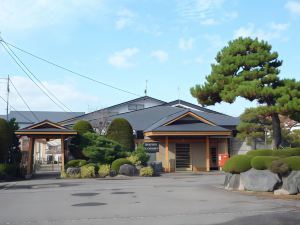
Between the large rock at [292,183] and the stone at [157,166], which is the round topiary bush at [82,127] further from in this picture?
the large rock at [292,183]

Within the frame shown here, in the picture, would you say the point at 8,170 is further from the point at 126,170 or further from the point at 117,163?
the point at 126,170

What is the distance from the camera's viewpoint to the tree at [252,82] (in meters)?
18.1

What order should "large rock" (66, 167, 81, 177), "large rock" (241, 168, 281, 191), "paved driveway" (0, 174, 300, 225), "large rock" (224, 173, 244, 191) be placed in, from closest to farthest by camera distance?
"paved driveway" (0, 174, 300, 225), "large rock" (241, 168, 281, 191), "large rock" (224, 173, 244, 191), "large rock" (66, 167, 81, 177)

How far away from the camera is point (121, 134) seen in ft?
111

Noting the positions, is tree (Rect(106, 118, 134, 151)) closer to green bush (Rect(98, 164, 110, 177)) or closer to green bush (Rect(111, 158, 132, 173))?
green bush (Rect(111, 158, 132, 173))

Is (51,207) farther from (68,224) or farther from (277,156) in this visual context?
(277,156)

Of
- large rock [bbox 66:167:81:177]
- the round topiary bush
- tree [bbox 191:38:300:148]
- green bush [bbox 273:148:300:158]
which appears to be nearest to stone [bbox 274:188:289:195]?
green bush [bbox 273:148:300:158]

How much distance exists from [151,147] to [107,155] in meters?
5.19

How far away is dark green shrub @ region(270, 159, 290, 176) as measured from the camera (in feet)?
54.4

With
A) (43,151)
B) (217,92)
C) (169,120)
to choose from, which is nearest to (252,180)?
(217,92)

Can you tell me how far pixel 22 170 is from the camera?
29.9m

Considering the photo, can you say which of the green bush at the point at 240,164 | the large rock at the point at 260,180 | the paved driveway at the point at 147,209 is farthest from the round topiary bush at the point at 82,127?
the large rock at the point at 260,180

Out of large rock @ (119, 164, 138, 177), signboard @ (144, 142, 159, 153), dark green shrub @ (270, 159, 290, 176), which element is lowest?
large rock @ (119, 164, 138, 177)

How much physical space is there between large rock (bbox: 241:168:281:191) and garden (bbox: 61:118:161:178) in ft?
39.2
